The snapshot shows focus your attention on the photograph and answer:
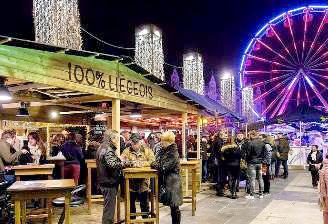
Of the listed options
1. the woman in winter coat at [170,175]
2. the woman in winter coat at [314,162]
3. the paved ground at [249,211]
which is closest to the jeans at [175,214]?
the woman in winter coat at [170,175]

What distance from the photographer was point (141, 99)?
361 inches

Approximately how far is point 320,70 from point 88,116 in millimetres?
16729

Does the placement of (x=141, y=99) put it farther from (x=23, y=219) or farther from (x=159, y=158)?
(x=23, y=219)

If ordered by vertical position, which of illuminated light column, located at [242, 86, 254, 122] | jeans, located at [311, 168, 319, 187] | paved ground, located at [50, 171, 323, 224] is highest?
illuminated light column, located at [242, 86, 254, 122]

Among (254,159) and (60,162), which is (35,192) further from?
(254,159)

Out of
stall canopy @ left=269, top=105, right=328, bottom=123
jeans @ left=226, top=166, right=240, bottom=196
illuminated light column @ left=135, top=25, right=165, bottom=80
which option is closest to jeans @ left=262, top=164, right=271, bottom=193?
jeans @ left=226, top=166, right=240, bottom=196

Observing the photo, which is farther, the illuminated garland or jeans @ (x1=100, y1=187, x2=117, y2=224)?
the illuminated garland

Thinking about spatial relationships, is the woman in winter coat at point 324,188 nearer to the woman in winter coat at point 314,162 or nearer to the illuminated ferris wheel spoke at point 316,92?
the woman in winter coat at point 314,162

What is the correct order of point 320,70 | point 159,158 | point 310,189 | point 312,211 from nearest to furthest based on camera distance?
1. point 159,158
2. point 312,211
3. point 310,189
4. point 320,70

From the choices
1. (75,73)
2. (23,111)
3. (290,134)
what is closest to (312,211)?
(75,73)

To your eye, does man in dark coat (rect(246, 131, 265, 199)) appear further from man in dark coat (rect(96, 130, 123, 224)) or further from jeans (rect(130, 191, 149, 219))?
man in dark coat (rect(96, 130, 123, 224))

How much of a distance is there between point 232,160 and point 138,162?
13.2 feet

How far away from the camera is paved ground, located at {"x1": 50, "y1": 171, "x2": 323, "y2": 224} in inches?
304

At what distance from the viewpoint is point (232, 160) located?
399 inches
